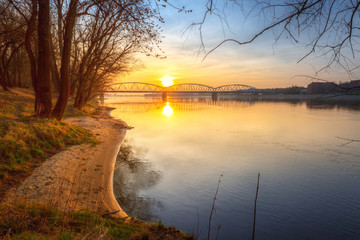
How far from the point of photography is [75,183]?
667cm

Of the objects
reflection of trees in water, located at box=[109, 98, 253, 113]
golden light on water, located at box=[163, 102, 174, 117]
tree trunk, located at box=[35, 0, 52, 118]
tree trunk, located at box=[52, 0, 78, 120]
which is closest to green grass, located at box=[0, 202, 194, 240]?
tree trunk, located at box=[35, 0, 52, 118]

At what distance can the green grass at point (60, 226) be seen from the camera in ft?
10.8

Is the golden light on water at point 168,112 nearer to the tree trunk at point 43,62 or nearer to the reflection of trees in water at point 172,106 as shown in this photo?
the reflection of trees in water at point 172,106

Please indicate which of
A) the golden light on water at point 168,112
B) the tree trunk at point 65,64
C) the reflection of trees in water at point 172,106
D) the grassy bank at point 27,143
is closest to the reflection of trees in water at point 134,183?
the grassy bank at point 27,143

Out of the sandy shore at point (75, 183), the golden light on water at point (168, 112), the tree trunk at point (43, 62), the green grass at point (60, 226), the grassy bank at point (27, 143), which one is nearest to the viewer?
the green grass at point (60, 226)

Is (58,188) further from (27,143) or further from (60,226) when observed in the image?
(27,143)

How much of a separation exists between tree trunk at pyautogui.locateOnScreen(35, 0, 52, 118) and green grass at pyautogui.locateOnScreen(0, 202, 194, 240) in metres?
8.94

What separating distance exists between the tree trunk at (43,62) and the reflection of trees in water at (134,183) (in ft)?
16.4

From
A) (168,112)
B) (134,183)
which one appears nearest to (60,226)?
(134,183)

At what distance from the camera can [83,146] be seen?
1111 centimetres

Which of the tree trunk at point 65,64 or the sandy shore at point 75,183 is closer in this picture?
the sandy shore at point 75,183

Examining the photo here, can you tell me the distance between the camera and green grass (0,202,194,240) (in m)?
3.29

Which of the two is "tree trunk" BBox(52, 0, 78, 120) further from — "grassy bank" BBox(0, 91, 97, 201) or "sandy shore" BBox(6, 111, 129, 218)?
"sandy shore" BBox(6, 111, 129, 218)

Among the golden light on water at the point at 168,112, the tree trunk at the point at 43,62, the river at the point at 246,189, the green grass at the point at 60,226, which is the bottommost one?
the river at the point at 246,189
